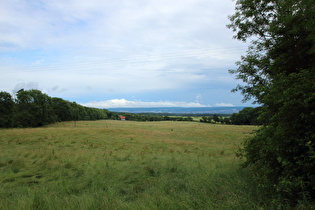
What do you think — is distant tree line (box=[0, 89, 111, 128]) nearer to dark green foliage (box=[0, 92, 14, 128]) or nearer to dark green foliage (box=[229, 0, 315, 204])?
dark green foliage (box=[0, 92, 14, 128])

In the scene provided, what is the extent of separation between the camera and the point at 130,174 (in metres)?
8.61

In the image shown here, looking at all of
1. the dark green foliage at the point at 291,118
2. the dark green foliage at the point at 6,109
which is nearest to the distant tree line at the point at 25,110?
the dark green foliage at the point at 6,109

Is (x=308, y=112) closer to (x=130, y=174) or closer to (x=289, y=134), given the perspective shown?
(x=289, y=134)

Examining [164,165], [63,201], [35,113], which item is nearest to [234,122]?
[35,113]

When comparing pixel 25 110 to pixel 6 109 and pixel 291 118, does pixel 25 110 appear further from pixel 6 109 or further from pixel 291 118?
pixel 291 118

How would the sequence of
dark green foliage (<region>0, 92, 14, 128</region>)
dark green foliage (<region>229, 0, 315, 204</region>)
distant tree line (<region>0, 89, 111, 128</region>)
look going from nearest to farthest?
dark green foliage (<region>229, 0, 315, 204</region>) < dark green foliage (<region>0, 92, 14, 128</region>) < distant tree line (<region>0, 89, 111, 128</region>)

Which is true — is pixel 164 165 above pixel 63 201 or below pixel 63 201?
below

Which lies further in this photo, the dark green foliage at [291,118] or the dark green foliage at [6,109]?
the dark green foliage at [6,109]

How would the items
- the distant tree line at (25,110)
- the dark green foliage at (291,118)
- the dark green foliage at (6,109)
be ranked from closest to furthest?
the dark green foliage at (291,118) → the dark green foliage at (6,109) → the distant tree line at (25,110)

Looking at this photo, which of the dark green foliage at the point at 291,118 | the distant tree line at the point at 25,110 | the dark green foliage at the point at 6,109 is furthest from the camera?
the distant tree line at the point at 25,110

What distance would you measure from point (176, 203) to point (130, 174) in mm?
4510

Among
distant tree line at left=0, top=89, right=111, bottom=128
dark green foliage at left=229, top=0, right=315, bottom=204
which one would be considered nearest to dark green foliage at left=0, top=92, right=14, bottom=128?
distant tree line at left=0, top=89, right=111, bottom=128

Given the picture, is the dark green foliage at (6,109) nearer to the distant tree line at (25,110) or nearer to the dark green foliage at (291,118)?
the distant tree line at (25,110)

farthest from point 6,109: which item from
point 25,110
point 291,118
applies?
point 291,118
